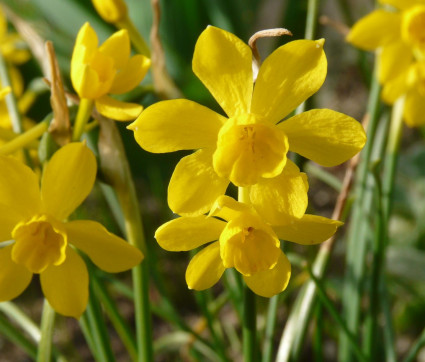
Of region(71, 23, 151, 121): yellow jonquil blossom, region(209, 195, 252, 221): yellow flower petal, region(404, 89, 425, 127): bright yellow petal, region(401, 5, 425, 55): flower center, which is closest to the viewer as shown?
region(209, 195, 252, 221): yellow flower petal

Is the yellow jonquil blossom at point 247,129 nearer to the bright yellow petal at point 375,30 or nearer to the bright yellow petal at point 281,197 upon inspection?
the bright yellow petal at point 281,197

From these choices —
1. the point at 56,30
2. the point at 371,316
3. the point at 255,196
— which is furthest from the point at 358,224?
the point at 56,30

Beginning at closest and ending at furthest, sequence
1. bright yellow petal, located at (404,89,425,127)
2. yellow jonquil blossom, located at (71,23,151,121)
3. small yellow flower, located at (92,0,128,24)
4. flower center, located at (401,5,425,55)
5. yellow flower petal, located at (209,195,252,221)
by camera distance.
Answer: yellow flower petal, located at (209,195,252,221)
yellow jonquil blossom, located at (71,23,151,121)
small yellow flower, located at (92,0,128,24)
flower center, located at (401,5,425,55)
bright yellow petal, located at (404,89,425,127)

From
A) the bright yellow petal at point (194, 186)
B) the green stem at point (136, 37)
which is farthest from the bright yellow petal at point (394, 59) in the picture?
the bright yellow petal at point (194, 186)

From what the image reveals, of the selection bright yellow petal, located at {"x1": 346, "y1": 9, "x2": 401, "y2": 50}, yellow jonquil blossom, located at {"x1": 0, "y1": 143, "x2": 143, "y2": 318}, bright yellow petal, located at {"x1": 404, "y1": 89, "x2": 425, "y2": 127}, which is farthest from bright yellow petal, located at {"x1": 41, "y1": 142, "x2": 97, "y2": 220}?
bright yellow petal, located at {"x1": 404, "y1": 89, "x2": 425, "y2": 127}

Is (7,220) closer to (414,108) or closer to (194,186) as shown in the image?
(194,186)

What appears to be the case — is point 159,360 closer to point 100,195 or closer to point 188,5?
point 100,195

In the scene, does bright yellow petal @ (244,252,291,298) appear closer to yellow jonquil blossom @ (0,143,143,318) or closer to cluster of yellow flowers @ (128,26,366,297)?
cluster of yellow flowers @ (128,26,366,297)
